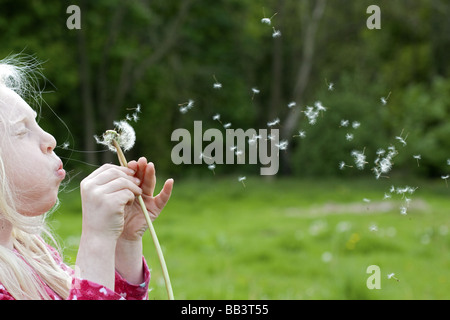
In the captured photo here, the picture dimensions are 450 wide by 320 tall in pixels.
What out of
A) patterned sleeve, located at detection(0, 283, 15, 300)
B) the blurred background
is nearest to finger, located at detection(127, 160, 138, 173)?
patterned sleeve, located at detection(0, 283, 15, 300)

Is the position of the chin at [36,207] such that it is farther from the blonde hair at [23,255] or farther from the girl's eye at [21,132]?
the girl's eye at [21,132]

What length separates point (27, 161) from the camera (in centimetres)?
182

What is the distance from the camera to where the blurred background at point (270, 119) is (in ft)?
28.1

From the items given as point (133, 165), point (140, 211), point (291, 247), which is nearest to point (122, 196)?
point (133, 165)

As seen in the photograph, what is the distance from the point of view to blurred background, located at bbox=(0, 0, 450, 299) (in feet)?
28.1

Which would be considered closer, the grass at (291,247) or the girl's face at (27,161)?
the girl's face at (27,161)

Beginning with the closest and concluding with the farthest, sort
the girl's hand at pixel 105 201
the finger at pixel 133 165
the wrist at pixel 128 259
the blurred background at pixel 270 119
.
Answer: the girl's hand at pixel 105 201, the finger at pixel 133 165, the wrist at pixel 128 259, the blurred background at pixel 270 119

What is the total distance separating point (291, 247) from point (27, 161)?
8086 millimetres

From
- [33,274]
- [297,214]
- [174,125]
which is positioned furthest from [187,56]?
[33,274]

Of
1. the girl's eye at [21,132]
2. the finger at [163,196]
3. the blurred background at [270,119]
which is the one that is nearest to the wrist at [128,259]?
the finger at [163,196]

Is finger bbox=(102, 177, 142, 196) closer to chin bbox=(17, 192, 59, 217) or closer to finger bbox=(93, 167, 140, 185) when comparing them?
finger bbox=(93, 167, 140, 185)

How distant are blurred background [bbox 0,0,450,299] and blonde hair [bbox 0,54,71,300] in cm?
323

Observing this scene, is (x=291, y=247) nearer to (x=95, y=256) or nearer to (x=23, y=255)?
(x=23, y=255)

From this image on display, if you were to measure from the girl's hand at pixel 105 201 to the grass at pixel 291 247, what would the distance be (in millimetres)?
1707
